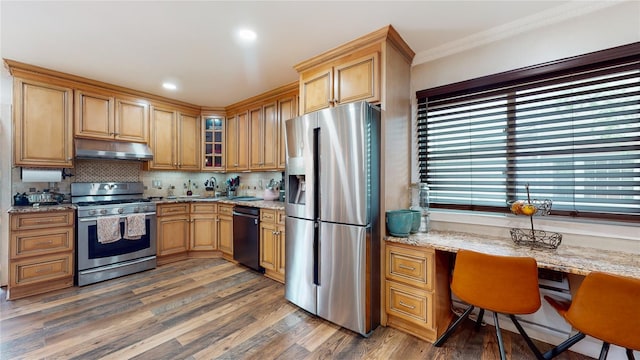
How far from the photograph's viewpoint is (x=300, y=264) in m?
2.48

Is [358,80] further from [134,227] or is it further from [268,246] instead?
[134,227]

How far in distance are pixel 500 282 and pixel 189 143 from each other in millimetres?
4410

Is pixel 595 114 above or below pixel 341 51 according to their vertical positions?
below

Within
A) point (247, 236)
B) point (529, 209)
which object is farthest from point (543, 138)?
point (247, 236)

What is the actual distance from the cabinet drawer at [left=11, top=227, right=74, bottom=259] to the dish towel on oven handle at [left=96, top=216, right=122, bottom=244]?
27 centimetres

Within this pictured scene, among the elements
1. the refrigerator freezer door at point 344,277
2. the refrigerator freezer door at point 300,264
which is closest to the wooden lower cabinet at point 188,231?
the refrigerator freezer door at point 300,264

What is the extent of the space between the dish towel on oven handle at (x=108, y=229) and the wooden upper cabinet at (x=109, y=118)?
1103 mm

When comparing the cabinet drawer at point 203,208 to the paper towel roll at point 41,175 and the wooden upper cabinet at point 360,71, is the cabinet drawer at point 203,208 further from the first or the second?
the wooden upper cabinet at point 360,71

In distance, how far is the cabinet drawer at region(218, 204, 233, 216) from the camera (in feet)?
12.6

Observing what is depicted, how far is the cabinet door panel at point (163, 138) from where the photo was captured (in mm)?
3869

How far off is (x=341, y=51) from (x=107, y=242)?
3.45 meters

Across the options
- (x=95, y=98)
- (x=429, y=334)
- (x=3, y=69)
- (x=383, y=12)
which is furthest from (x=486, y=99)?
(x=3, y=69)

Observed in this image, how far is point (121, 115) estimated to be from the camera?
3.55 meters

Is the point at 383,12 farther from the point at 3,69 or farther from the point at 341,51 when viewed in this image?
the point at 3,69
